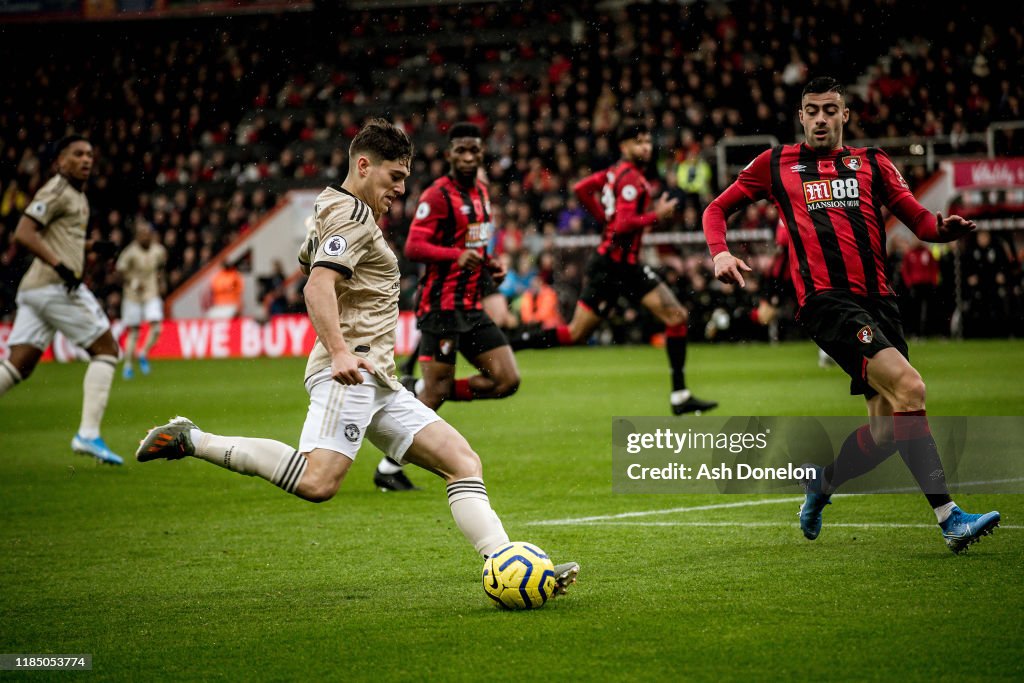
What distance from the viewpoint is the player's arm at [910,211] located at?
6188 mm

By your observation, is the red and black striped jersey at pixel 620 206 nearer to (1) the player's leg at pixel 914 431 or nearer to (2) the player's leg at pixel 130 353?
(1) the player's leg at pixel 914 431

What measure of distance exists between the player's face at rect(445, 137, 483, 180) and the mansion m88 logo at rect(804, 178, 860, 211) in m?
3.06

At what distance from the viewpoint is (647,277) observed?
12039 millimetres

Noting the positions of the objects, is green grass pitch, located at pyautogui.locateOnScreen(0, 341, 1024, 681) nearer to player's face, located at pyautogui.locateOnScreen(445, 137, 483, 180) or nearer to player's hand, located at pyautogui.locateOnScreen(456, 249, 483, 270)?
player's hand, located at pyautogui.locateOnScreen(456, 249, 483, 270)

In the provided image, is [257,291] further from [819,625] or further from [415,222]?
[819,625]

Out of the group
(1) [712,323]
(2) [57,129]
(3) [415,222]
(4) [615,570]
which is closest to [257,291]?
(2) [57,129]

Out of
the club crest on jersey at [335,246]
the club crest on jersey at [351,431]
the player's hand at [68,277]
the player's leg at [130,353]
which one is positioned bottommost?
the player's leg at [130,353]

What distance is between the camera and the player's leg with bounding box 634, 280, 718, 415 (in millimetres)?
11938

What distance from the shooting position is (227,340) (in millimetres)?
26562

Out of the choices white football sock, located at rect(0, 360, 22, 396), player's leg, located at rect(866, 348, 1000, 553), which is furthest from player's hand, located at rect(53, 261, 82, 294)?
player's leg, located at rect(866, 348, 1000, 553)

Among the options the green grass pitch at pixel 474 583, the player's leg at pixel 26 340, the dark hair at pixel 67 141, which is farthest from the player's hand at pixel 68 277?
the green grass pitch at pixel 474 583

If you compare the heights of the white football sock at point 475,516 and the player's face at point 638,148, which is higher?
the player's face at point 638,148

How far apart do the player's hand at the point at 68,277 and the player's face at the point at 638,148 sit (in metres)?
4.84

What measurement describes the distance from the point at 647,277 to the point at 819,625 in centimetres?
754
